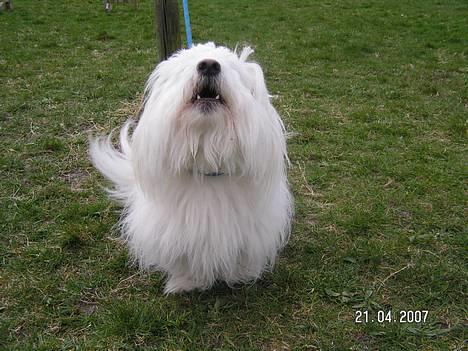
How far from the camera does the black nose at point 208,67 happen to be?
74.0 inches

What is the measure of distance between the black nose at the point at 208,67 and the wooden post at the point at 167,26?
1.87 meters

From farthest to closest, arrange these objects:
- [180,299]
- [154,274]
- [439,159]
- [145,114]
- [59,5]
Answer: [59,5]
[439,159]
[154,274]
[180,299]
[145,114]

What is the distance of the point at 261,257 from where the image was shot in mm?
2369

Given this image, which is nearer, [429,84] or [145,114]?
[145,114]

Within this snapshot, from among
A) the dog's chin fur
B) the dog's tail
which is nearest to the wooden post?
the dog's tail

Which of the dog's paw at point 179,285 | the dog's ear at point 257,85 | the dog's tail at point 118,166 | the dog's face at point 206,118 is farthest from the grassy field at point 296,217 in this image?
the dog's ear at point 257,85

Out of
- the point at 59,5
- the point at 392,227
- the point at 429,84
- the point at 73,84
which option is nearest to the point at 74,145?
the point at 73,84

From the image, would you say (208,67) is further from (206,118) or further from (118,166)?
(118,166)

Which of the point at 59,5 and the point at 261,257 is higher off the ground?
the point at 59,5

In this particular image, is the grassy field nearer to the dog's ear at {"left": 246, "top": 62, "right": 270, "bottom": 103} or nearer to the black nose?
the dog's ear at {"left": 246, "top": 62, "right": 270, "bottom": 103}

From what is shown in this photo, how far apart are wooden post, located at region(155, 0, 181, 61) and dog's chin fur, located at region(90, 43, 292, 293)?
1.54m

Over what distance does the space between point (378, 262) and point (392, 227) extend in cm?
42

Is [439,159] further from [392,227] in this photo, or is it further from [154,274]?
[154,274]

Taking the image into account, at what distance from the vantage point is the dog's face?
1.92m
